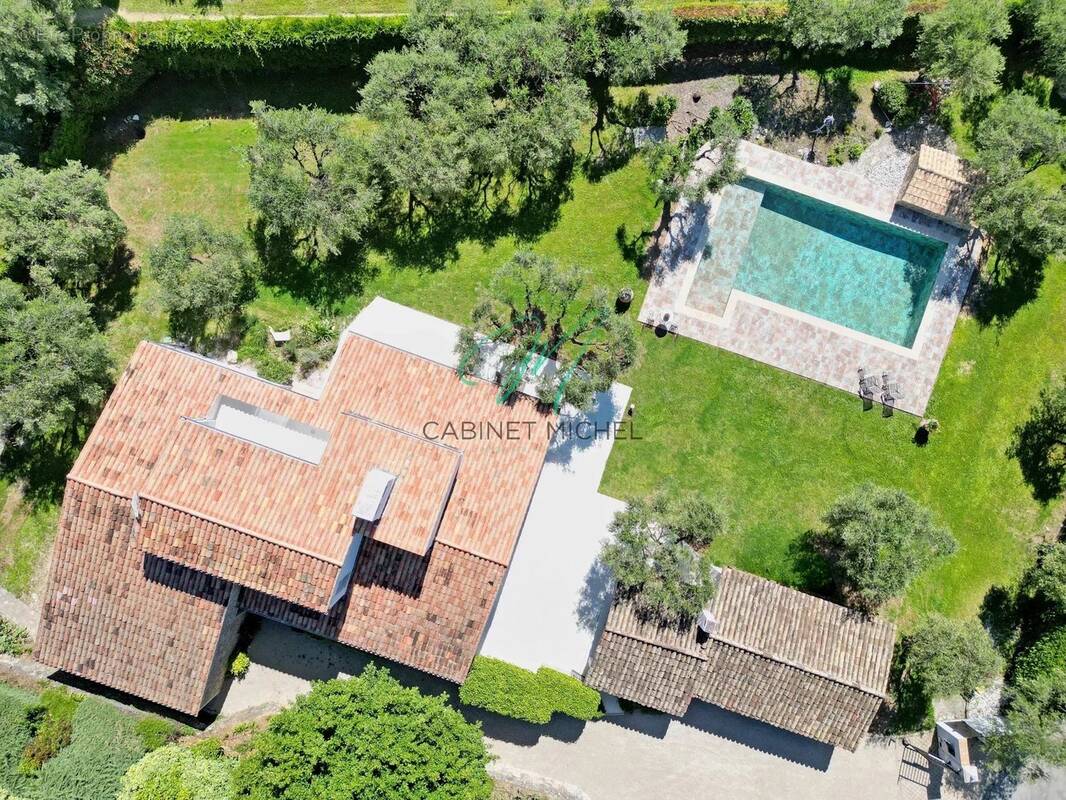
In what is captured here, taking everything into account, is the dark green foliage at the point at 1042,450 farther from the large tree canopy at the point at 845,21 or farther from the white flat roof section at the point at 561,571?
the white flat roof section at the point at 561,571

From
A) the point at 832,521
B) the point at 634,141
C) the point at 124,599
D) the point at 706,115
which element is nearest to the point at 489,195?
the point at 634,141

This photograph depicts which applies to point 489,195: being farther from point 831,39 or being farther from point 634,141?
point 831,39

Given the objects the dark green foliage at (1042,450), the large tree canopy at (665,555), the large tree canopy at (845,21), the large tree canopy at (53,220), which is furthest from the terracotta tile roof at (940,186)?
the large tree canopy at (53,220)

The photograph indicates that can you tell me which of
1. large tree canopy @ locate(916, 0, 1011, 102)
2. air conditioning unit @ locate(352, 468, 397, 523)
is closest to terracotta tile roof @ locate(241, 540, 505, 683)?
air conditioning unit @ locate(352, 468, 397, 523)

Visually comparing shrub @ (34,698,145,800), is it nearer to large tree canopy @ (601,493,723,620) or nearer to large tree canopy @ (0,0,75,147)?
large tree canopy @ (601,493,723,620)

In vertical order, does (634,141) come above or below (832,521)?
above
